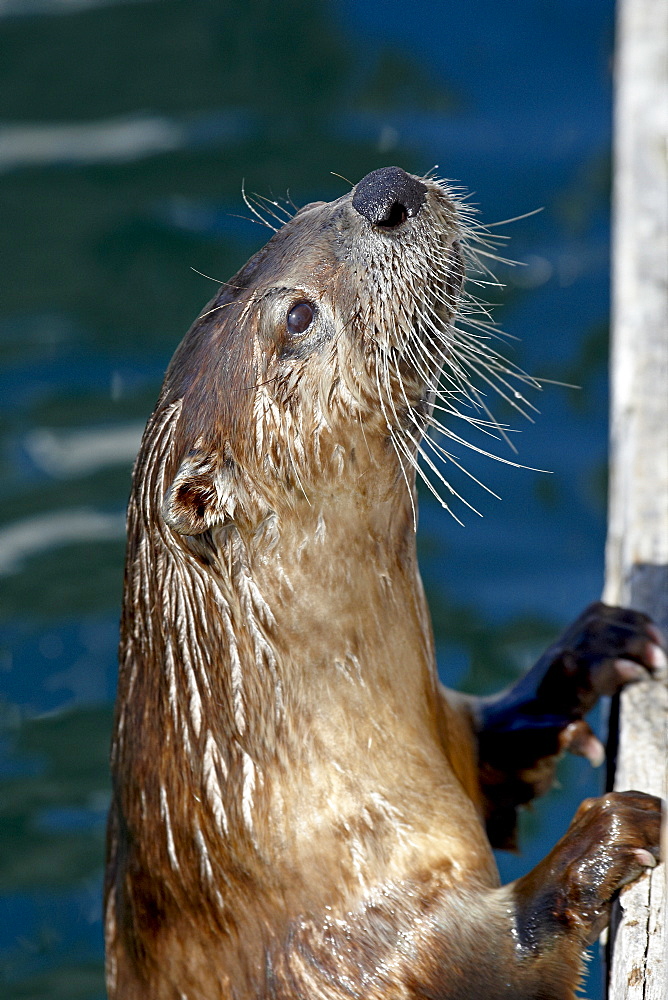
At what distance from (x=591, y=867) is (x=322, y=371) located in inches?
48.5

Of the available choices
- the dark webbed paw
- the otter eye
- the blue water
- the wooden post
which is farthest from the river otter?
the blue water

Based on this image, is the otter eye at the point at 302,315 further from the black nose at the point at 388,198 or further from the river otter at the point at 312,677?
the black nose at the point at 388,198

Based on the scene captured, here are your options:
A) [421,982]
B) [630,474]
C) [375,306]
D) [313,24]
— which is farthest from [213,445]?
[313,24]

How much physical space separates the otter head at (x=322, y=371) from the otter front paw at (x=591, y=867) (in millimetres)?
873

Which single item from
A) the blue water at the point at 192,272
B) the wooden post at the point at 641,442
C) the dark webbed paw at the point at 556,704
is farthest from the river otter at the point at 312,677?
the blue water at the point at 192,272

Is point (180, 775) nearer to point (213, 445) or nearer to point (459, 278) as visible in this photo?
point (213, 445)

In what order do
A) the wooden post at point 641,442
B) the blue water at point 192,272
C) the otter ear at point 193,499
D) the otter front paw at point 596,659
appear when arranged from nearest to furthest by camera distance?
the wooden post at point 641,442
the otter ear at point 193,499
the otter front paw at point 596,659
the blue water at point 192,272

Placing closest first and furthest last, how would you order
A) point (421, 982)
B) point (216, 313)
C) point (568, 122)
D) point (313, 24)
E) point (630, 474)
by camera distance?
point (421, 982) < point (216, 313) < point (630, 474) < point (568, 122) < point (313, 24)

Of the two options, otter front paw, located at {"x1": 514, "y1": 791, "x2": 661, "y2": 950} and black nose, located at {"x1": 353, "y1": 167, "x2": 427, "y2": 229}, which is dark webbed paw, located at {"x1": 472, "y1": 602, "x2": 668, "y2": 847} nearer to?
otter front paw, located at {"x1": 514, "y1": 791, "x2": 661, "y2": 950}

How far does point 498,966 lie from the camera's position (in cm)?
304

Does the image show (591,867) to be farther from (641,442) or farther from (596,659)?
(641,442)

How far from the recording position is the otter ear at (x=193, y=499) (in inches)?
117

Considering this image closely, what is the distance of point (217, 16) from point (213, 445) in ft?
22.8

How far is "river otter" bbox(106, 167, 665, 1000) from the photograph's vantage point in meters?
3.04
